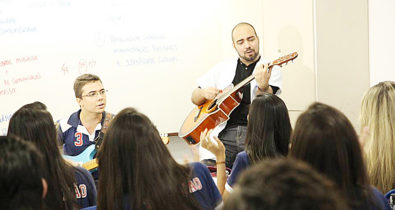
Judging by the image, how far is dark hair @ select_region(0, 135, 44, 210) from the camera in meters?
1.10

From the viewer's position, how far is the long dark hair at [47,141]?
1.92 meters

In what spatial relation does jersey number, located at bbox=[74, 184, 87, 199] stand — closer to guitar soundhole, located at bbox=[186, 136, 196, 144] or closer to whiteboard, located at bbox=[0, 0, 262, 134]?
guitar soundhole, located at bbox=[186, 136, 196, 144]

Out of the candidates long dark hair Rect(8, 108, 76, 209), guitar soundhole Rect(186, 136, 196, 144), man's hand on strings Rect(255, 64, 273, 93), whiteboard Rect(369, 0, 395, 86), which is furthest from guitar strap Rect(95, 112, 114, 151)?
whiteboard Rect(369, 0, 395, 86)

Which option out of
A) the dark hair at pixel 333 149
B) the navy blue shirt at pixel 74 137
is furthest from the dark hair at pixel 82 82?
the dark hair at pixel 333 149

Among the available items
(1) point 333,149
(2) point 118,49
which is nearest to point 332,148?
(1) point 333,149

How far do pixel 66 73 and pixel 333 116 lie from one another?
3.25 m

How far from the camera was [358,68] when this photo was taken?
3.96m

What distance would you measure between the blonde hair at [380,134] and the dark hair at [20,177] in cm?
150

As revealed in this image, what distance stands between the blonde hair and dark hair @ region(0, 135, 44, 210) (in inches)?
59.1

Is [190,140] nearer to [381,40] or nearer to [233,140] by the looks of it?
[233,140]

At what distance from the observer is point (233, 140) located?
3.67 metres

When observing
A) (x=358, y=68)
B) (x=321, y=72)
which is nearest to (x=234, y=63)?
(x=321, y=72)

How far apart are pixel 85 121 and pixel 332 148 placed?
7.97 feet

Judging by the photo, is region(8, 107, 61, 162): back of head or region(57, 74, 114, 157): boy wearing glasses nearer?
region(8, 107, 61, 162): back of head
